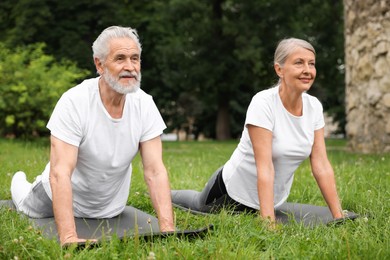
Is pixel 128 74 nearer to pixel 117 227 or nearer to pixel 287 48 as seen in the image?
pixel 117 227

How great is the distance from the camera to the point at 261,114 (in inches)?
174

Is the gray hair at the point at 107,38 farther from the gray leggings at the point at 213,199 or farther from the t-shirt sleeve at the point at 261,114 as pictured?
the gray leggings at the point at 213,199

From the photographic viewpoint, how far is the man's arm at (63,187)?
3.52m

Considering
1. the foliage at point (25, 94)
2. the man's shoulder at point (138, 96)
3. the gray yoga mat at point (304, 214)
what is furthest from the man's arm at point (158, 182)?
the foliage at point (25, 94)

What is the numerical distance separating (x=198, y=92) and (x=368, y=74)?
19.3m

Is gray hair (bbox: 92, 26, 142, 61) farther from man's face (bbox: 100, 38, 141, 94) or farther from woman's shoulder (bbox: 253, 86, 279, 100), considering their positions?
woman's shoulder (bbox: 253, 86, 279, 100)

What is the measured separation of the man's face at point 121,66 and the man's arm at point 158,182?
0.46 m

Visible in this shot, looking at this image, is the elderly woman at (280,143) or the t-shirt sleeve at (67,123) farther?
the elderly woman at (280,143)

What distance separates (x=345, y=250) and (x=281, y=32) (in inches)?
943

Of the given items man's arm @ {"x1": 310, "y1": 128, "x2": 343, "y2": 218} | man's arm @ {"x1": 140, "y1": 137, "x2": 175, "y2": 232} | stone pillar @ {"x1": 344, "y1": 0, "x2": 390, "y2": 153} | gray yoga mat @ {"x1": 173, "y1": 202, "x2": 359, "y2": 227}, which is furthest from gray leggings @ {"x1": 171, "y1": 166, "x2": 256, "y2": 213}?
stone pillar @ {"x1": 344, "y1": 0, "x2": 390, "y2": 153}

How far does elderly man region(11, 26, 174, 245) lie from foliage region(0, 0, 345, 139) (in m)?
20.5

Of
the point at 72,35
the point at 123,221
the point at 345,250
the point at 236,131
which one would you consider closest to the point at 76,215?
the point at 123,221

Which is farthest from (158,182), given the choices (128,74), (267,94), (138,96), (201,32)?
(201,32)

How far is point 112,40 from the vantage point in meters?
3.84
